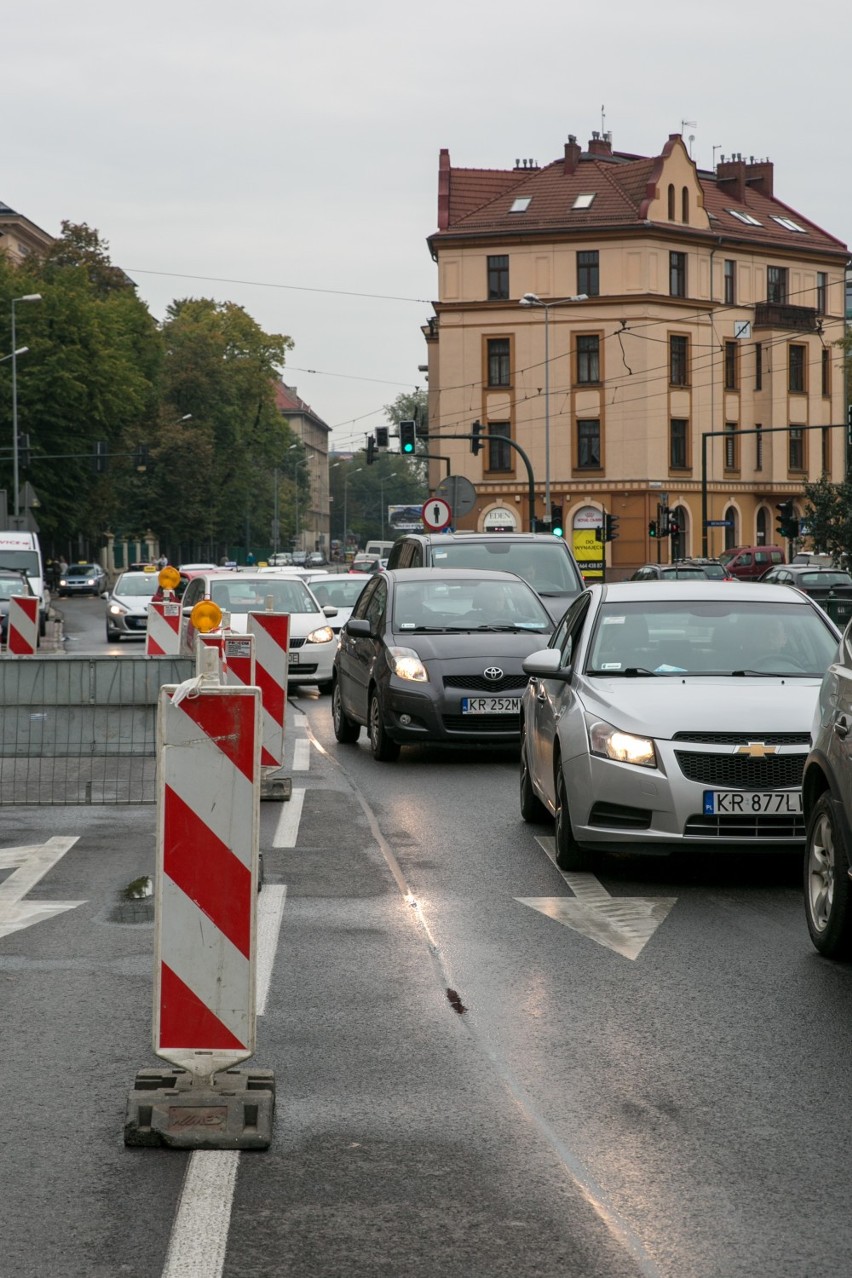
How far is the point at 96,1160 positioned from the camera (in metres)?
4.87

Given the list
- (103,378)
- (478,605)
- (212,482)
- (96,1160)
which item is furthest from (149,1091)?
(212,482)

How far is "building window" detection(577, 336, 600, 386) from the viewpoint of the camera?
7988 cm

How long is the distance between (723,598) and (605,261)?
6966cm

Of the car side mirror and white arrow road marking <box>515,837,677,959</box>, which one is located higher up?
the car side mirror

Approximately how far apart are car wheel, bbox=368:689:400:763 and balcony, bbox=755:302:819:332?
229ft

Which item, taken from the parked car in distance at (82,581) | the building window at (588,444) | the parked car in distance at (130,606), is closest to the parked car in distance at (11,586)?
the parked car in distance at (130,606)

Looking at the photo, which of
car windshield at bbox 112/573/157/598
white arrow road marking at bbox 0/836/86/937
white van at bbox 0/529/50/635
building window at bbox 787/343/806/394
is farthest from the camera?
building window at bbox 787/343/806/394

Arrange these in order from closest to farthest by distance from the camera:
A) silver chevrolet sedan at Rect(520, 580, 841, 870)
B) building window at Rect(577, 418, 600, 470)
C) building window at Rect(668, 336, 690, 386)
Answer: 1. silver chevrolet sedan at Rect(520, 580, 841, 870)
2. building window at Rect(577, 418, 600, 470)
3. building window at Rect(668, 336, 690, 386)

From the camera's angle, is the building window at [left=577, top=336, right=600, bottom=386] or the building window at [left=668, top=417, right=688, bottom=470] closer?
the building window at [left=577, top=336, right=600, bottom=386]

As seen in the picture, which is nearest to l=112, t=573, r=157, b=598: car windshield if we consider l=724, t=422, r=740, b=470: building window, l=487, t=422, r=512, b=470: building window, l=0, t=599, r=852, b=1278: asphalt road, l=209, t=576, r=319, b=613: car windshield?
l=209, t=576, r=319, b=613: car windshield

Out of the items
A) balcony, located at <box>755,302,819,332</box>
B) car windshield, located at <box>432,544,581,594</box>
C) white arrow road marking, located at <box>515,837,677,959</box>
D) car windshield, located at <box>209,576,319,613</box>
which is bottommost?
white arrow road marking, located at <box>515,837,677,959</box>

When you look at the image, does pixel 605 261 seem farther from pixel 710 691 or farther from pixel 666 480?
pixel 710 691

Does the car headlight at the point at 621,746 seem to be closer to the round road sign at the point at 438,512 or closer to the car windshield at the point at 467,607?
the car windshield at the point at 467,607

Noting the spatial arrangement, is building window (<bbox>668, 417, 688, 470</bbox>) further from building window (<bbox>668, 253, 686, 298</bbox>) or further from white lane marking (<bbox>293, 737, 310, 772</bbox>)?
white lane marking (<bbox>293, 737, 310, 772</bbox>)
